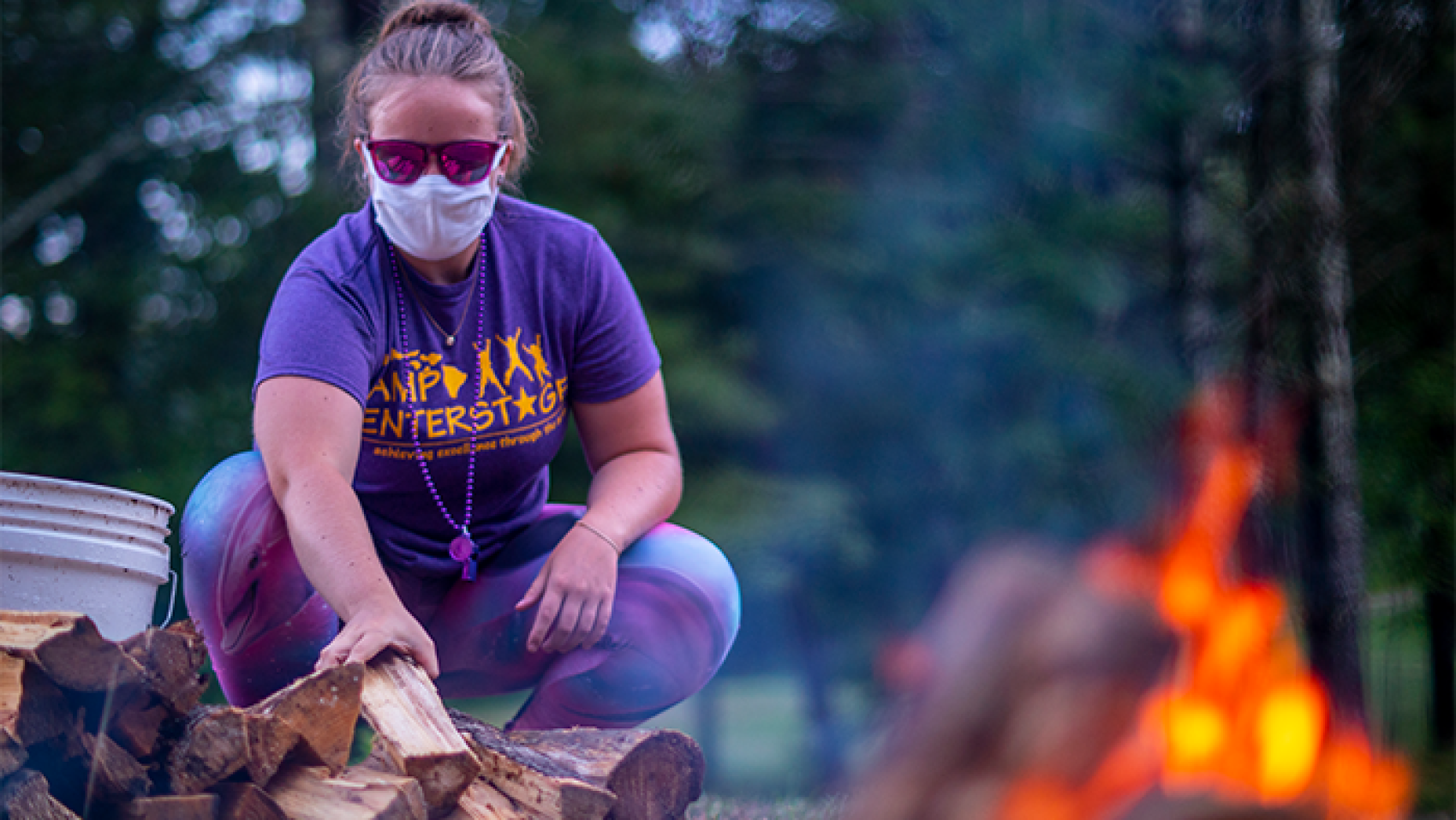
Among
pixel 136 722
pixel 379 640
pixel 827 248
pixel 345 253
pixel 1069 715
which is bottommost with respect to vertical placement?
pixel 136 722

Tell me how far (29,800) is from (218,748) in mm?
254

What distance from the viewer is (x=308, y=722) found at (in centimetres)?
167

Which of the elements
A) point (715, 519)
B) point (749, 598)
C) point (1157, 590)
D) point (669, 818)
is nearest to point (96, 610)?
point (669, 818)

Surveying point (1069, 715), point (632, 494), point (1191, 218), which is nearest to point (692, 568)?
point (632, 494)

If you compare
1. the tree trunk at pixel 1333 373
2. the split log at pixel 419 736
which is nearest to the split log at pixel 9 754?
the split log at pixel 419 736

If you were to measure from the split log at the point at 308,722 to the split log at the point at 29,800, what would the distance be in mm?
264

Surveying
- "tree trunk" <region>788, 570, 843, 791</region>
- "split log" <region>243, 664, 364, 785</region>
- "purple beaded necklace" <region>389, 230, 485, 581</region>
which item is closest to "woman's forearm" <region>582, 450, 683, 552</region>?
"purple beaded necklace" <region>389, 230, 485, 581</region>

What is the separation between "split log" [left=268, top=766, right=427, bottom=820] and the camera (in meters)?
1.56

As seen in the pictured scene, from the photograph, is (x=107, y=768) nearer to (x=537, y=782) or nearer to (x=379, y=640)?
(x=379, y=640)

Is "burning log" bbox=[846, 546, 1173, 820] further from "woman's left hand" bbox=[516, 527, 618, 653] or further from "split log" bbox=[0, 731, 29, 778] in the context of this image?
"split log" bbox=[0, 731, 29, 778]

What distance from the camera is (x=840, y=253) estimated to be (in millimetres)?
7652

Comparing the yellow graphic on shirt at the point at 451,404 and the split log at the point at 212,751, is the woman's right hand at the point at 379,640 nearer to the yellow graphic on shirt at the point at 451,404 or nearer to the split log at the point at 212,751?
the split log at the point at 212,751

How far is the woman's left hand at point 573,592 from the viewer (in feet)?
7.14

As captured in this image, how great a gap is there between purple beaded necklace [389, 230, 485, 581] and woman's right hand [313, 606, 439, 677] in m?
0.48
